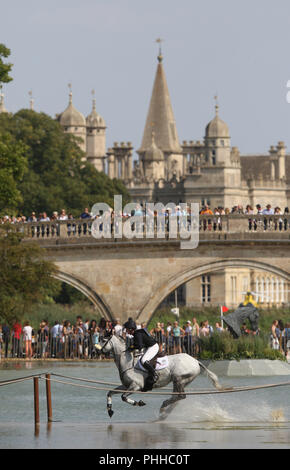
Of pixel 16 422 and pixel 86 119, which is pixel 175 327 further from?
pixel 86 119

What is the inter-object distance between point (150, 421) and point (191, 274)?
25.5 metres

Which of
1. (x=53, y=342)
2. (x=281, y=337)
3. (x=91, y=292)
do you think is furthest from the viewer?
(x=91, y=292)

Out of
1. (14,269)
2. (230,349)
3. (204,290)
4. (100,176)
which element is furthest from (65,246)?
(204,290)

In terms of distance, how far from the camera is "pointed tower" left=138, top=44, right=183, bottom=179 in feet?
545

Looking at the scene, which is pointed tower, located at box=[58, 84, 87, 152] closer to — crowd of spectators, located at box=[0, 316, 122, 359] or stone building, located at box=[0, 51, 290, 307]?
stone building, located at box=[0, 51, 290, 307]

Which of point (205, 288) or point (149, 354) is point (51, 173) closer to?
point (205, 288)

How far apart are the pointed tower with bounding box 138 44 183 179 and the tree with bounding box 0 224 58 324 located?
385ft

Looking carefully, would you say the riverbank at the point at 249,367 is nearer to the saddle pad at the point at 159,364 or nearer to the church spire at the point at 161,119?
the saddle pad at the point at 159,364

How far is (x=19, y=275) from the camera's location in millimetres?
44969

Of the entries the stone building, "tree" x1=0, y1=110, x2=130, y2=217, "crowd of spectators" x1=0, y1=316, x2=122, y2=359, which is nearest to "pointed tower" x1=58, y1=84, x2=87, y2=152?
the stone building

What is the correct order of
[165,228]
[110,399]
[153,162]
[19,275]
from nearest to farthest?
1. [110,399]
2. [19,275]
3. [165,228]
4. [153,162]

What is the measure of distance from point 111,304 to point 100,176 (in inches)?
1476

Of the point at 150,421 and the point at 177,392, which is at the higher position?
the point at 177,392

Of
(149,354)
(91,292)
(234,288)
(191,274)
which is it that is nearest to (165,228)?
(191,274)
